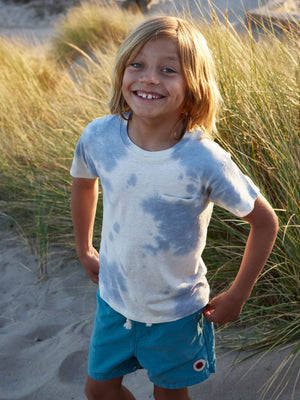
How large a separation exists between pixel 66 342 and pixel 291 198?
4.10 feet

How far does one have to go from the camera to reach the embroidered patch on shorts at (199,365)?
139cm

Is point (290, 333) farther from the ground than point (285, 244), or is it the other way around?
point (285, 244)

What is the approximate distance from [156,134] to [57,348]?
4.53 ft

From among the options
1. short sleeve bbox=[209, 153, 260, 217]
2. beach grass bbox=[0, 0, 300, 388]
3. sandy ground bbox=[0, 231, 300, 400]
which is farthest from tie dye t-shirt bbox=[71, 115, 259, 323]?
sandy ground bbox=[0, 231, 300, 400]

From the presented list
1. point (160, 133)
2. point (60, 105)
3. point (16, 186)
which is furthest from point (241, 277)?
point (60, 105)

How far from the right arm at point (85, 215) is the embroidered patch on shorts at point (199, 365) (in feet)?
1.46

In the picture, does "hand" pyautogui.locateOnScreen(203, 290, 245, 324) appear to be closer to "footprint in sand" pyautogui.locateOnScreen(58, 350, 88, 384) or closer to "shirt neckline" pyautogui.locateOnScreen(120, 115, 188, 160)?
"shirt neckline" pyautogui.locateOnScreen(120, 115, 188, 160)

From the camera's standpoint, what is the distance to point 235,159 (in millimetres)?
2318

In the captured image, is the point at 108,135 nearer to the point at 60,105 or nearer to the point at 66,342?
the point at 66,342

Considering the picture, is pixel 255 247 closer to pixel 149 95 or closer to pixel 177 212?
pixel 177 212

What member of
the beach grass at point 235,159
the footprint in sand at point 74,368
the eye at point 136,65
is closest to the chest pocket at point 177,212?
the eye at point 136,65

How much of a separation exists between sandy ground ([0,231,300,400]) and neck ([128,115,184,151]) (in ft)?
3.51

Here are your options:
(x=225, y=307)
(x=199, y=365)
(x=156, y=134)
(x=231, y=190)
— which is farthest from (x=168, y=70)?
(x=199, y=365)

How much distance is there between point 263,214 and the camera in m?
1.28
